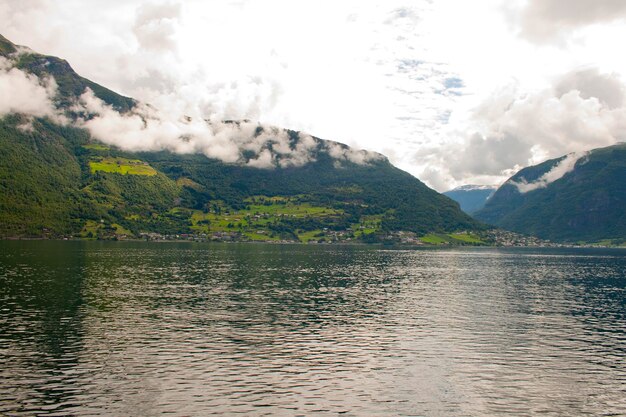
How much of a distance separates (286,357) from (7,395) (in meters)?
24.7

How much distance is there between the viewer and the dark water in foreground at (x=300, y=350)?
38844 mm

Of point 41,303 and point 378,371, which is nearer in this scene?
point 378,371

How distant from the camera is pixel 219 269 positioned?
477 ft

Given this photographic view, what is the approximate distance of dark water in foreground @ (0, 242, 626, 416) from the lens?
3884 cm

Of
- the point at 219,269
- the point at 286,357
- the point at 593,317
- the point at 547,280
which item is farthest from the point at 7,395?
the point at 547,280

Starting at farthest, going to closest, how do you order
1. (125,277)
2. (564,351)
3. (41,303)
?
(125,277) < (41,303) < (564,351)

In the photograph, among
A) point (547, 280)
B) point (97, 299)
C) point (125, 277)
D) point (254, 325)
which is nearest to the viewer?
point (254, 325)

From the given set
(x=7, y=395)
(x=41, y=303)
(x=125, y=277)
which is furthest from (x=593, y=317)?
(x=125, y=277)

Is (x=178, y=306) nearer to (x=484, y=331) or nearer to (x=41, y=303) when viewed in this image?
(x=41, y=303)

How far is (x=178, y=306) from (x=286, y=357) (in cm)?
3489

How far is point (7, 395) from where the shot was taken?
37594 mm

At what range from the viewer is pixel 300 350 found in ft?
179

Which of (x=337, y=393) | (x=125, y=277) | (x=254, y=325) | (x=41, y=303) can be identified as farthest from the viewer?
(x=125, y=277)

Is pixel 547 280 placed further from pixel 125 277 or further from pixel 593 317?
pixel 125 277
